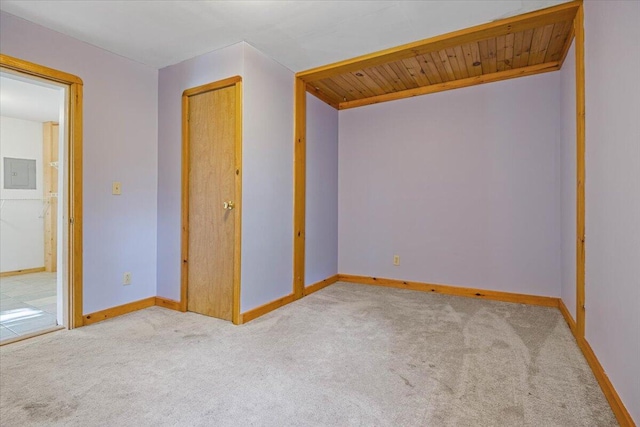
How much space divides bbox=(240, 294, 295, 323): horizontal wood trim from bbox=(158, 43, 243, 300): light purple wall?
818mm

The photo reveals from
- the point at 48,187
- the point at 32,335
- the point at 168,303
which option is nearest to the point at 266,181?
the point at 168,303

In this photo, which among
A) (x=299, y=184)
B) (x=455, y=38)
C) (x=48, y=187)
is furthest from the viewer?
(x=48, y=187)

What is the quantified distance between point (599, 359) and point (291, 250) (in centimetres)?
246

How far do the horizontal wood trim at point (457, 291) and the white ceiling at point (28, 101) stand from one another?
3.81m

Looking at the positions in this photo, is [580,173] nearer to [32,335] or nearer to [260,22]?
[260,22]

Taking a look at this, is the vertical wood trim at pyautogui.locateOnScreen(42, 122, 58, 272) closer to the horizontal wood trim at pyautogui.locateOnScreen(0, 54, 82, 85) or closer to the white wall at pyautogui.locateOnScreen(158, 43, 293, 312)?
the white wall at pyautogui.locateOnScreen(158, 43, 293, 312)

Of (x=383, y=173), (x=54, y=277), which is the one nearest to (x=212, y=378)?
(x=383, y=173)

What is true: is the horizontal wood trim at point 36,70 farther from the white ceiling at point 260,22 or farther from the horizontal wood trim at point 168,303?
the horizontal wood trim at point 168,303

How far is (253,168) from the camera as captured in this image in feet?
9.25

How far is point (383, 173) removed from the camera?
13.4 feet

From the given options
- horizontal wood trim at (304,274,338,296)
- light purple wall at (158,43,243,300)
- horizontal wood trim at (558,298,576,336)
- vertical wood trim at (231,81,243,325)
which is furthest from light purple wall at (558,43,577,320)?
light purple wall at (158,43,243,300)

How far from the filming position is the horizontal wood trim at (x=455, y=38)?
7.32 ft

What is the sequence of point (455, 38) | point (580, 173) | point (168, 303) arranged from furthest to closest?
point (168, 303) → point (455, 38) → point (580, 173)

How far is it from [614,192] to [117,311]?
368 centimetres
